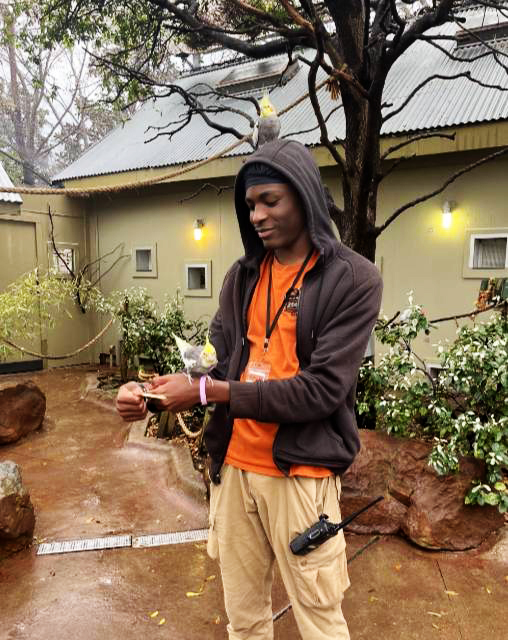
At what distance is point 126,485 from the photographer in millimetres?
3861

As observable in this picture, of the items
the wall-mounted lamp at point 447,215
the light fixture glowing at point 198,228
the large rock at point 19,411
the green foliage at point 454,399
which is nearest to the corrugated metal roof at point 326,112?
the wall-mounted lamp at point 447,215

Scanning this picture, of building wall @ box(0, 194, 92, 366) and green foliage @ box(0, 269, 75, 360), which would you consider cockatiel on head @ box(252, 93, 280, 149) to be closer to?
green foliage @ box(0, 269, 75, 360)

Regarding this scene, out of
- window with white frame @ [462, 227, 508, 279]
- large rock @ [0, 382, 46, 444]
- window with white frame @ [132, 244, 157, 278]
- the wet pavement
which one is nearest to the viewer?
the wet pavement

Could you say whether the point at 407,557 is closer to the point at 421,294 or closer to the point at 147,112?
the point at 421,294

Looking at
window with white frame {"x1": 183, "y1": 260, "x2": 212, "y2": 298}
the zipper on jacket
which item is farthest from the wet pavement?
window with white frame {"x1": 183, "y1": 260, "x2": 212, "y2": 298}

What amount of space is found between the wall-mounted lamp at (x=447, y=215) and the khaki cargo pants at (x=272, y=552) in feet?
15.1

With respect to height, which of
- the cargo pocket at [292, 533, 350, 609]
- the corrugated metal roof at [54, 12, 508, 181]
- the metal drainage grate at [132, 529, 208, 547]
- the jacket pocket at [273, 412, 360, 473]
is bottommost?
the metal drainage grate at [132, 529, 208, 547]

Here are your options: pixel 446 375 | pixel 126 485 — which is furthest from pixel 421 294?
pixel 126 485

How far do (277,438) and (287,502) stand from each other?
0.20 m

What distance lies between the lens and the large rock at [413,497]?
108 inches

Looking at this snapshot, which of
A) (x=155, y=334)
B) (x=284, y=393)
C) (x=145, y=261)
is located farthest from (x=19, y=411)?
(x=284, y=393)

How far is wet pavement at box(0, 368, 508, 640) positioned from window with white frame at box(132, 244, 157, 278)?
4.80 meters

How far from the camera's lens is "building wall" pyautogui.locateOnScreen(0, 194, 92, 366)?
25.7ft

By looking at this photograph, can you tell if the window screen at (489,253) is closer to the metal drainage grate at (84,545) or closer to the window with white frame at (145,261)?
the metal drainage grate at (84,545)
